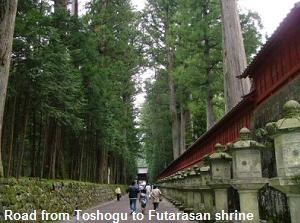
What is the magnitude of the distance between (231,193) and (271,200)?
3.18 meters

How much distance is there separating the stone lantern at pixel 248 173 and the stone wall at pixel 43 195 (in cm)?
573

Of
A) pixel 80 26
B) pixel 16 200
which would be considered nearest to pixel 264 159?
pixel 16 200

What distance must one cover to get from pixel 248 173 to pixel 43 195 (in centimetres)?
850

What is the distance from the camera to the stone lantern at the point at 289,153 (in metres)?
4.29

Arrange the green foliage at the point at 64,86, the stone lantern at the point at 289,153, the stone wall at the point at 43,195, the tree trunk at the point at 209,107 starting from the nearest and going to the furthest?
the stone lantern at the point at 289,153 < the stone wall at the point at 43,195 < the green foliage at the point at 64,86 < the tree trunk at the point at 209,107

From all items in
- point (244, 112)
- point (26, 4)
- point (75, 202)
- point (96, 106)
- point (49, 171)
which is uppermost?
point (26, 4)

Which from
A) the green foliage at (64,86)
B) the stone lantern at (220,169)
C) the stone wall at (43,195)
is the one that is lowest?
the stone wall at (43,195)

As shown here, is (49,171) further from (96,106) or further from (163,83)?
(163,83)

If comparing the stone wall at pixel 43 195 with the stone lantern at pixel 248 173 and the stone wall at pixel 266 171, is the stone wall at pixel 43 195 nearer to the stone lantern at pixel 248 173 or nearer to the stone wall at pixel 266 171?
the stone wall at pixel 266 171

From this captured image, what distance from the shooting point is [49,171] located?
17.1m

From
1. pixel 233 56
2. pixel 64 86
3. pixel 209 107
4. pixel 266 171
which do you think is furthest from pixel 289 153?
pixel 209 107

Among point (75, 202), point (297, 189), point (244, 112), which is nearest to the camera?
point (297, 189)

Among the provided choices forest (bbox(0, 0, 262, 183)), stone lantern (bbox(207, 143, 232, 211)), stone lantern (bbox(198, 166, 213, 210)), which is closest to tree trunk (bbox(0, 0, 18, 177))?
forest (bbox(0, 0, 262, 183))

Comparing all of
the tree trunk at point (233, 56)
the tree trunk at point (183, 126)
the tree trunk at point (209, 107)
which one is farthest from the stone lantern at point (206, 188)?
the tree trunk at point (183, 126)
